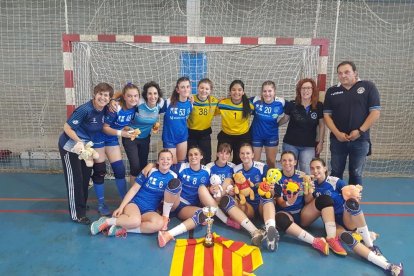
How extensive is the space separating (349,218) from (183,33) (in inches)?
166

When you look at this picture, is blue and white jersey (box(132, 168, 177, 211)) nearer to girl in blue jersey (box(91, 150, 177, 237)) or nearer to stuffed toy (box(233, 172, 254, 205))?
girl in blue jersey (box(91, 150, 177, 237))

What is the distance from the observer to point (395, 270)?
8.64ft

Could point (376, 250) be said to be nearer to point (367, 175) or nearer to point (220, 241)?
point (220, 241)

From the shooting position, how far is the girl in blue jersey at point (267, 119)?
377cm

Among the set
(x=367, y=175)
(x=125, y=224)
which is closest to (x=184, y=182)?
(x=125, y=224)

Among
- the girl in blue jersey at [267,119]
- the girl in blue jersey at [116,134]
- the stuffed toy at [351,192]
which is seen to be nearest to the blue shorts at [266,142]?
the girl in blue jersey at [267,119]

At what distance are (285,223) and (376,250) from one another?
0.81 m

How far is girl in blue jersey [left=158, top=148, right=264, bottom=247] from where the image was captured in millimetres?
3266

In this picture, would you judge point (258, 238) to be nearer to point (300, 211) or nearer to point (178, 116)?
point (300, 211)

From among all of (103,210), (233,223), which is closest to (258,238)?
(233,223)

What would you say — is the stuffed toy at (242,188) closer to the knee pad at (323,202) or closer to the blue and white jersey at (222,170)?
the blue and white jersey at (222,170)

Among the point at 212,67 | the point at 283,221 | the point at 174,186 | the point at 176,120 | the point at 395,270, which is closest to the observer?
the point at 395,270

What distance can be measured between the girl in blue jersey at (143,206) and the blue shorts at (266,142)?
1.14 m

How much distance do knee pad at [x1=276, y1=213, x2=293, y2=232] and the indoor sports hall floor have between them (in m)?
0.17
